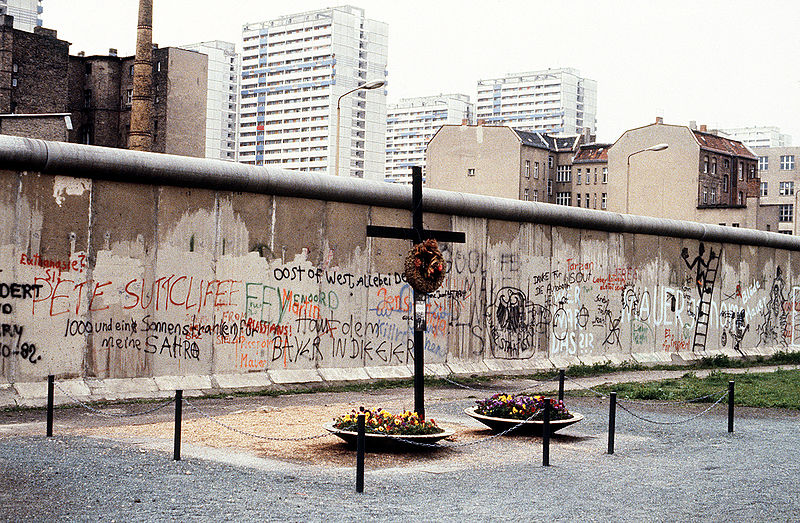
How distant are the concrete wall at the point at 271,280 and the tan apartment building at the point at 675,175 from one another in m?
53.5

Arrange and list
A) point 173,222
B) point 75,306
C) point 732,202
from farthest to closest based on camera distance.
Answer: point 732,202
point 173,222
point 75,306

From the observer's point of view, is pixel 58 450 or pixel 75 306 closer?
pixel 58 450

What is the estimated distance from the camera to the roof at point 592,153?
4614 inches

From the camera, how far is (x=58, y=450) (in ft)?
38.9

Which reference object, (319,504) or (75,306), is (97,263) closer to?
(75,306)

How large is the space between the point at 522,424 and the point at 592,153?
107007 millimetres

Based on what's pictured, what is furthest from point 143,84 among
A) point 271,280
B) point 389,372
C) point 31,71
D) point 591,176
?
point 591,176

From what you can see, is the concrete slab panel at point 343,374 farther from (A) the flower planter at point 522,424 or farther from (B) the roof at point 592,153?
(B) the roof at point 592,153

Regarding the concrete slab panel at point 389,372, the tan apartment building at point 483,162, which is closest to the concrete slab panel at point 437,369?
the concrete slab panel at point 389,372

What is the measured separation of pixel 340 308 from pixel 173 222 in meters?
4.57

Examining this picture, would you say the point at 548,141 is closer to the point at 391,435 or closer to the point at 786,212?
the point at 786,212

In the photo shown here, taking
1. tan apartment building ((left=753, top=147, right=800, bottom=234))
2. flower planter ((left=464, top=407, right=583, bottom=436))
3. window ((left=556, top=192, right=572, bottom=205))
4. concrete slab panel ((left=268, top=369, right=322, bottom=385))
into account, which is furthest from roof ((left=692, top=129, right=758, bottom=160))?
flower planter ((left=464, top=407, right=583, bottom=436))

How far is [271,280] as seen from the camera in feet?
67.1

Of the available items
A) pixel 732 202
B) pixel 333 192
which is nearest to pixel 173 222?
pixel 333 192
